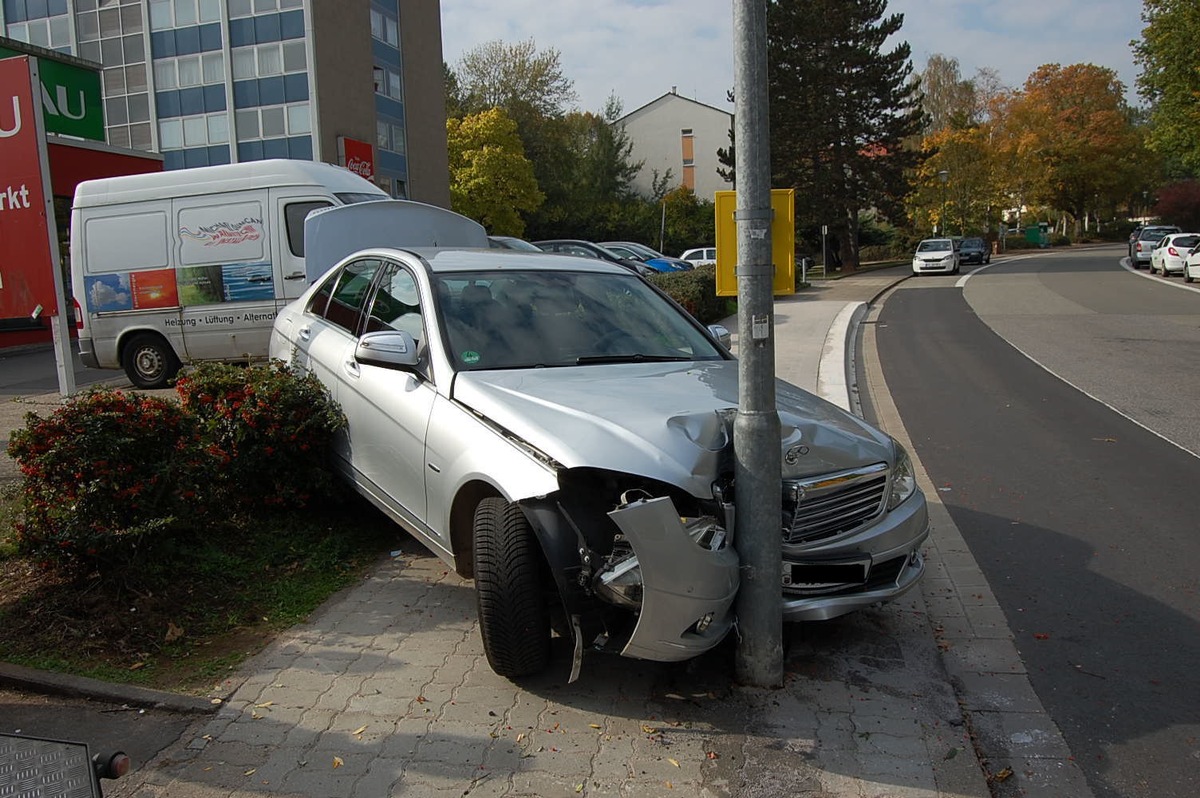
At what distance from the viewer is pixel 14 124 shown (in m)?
6.07

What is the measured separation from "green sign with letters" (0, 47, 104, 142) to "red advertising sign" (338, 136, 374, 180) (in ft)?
80.5

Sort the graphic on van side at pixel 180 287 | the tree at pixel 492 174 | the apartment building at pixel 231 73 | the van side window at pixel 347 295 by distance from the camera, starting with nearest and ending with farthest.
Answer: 1. the van side window at pixel 347 295
2. the graphic on van side at pixel 180 287
3. the apartment building at pixel 231 73
4. the tree at pixel 492 174

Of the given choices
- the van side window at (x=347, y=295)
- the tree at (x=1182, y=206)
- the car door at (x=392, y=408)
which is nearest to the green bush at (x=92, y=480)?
the car door at (x=392, y=408)

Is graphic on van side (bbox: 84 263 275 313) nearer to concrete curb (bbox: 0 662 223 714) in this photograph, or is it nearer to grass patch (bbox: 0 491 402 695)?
grass patch (bbox: 0 491 402 695)

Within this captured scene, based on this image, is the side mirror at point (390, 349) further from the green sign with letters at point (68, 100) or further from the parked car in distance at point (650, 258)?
Answer: the parked car in distance at point (650, 258)

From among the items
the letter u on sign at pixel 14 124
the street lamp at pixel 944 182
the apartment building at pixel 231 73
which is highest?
the apartment building at pixel 231 73

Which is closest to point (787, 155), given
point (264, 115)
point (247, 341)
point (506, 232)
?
point (506, 232)

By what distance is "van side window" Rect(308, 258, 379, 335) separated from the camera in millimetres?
5605

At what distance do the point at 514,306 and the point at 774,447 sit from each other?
1.87 meters

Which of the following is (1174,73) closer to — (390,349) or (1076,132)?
(390,349)

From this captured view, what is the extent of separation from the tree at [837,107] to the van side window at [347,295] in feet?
127

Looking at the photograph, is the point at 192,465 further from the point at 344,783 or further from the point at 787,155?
the point at 787,155

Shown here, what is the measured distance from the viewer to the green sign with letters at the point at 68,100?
1374cm

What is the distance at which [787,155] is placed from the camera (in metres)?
43.3
